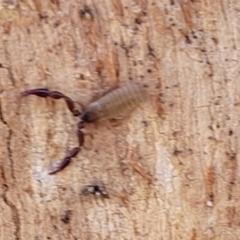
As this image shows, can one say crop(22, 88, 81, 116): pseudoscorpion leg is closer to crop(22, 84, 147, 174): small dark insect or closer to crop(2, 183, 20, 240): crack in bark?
crop(22, 84, 147, 174): small dark insect

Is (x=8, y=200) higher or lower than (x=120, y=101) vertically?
lower

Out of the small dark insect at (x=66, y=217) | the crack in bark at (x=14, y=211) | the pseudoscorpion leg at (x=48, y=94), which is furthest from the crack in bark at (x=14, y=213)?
the pseudoscorpion leg at (x=48, y=94)

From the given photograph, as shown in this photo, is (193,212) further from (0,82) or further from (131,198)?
(0,82)

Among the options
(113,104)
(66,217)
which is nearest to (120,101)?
(113,104)

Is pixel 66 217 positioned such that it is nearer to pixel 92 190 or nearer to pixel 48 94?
pixel 92 190

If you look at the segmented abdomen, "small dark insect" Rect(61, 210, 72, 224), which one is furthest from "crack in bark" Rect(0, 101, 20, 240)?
the segmented abdomen
